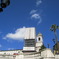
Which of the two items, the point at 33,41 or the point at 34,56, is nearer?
the point at 34,56

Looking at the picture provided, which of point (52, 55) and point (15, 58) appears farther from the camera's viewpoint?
point (15, 58)

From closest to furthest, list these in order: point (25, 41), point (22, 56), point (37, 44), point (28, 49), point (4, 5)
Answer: point (4, 5) < point (22, 56) < point (28, 49) < point (25, 41) < point (37, 44)

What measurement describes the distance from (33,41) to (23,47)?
6.17 metres

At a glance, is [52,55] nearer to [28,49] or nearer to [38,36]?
[28,49]

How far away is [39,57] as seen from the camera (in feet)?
122

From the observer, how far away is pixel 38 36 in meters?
96.1

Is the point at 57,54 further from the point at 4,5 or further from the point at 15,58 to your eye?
the point at 4,5

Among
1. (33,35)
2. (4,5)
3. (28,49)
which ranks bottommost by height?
(4,5)

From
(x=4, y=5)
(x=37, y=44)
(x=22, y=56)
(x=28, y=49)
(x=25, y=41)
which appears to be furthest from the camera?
(x=37, y=44)

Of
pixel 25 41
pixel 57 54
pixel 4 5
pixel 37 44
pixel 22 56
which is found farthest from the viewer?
pixel 37 44

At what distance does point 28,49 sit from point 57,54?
135 ft

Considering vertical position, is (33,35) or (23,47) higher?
(33,35)

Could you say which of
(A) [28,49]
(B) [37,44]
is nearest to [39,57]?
(A) [28,49]

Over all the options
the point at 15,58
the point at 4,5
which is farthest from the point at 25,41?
the point at 4,5
